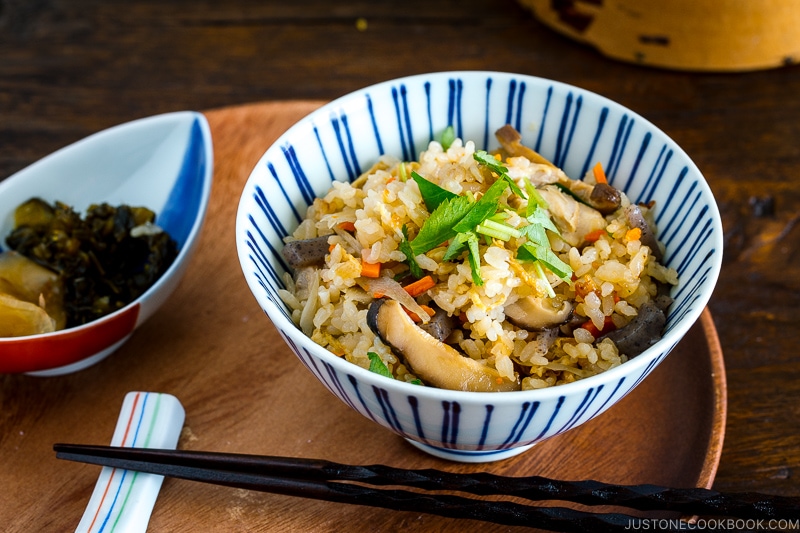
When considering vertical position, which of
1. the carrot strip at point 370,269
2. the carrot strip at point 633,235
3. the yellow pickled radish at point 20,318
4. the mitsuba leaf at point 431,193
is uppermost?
the mitsuba leaf at point 431,193

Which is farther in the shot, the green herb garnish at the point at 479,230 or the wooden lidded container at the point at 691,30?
the wooden lidded container at the point at 691,30

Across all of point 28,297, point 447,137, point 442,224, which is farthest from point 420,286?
point 28,297

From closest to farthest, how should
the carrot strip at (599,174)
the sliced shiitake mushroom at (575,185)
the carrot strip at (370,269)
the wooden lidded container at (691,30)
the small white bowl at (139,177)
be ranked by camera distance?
the carrot strip at (370,269), the sliced shiitake mushroom at (575,185), the carrot strip at (599,174), the small white bowl at (139,177), the wooden lidded container at (691,30)

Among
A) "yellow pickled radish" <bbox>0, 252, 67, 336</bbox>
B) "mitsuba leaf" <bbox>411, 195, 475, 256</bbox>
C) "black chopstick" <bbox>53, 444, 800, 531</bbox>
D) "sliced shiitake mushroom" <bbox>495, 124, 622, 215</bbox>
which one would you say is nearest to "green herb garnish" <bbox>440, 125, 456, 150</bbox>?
"sliced shiitake mushroom" <bbox>495, 124, 622, 215</bbox>

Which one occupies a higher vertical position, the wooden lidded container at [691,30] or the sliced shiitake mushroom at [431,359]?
the wooden lidded container at [691,30]

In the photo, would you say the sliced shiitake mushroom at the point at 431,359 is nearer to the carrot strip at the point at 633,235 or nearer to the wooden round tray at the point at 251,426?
the wooden round tray at the point at 251,426

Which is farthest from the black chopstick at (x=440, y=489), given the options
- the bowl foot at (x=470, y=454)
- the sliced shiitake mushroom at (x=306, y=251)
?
the sliced shiitake mushroom at (x=306, y=251)

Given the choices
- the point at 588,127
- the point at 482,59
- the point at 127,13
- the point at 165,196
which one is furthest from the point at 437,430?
the point at 127,13

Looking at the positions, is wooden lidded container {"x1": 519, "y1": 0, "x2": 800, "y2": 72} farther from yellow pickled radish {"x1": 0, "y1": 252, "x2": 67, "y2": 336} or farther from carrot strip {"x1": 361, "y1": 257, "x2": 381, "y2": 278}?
yellow pickled radish {"x1": 0, "y1": 252, "x2": 67, "y2": 336}
